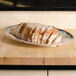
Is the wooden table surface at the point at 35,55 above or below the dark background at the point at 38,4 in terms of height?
below

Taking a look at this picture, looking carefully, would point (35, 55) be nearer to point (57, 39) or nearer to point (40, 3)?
point (57, 39)

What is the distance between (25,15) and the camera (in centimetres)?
161

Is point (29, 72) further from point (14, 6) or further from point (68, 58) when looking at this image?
point (14, 6)

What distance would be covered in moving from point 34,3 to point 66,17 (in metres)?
0.23

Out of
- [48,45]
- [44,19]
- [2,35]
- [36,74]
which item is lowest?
[36,74]

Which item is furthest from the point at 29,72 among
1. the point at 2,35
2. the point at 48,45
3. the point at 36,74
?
the point at 2,35

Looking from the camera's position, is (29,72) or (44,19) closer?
(29,72)

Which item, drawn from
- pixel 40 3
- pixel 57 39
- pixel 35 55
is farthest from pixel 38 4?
pixel 35 55

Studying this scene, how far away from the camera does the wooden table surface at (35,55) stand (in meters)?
1.10

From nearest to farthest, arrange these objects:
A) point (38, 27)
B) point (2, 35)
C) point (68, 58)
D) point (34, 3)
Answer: point (68, 58) < point (38, 27) < point (2, 35) < point (34, 3)

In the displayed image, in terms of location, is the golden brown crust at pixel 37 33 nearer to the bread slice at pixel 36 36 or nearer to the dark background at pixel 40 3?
the bread slice at pixel 36 36

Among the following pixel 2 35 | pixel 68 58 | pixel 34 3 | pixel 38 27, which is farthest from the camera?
pixel 34 3

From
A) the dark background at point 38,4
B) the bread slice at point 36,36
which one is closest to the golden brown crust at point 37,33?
the bread slice at point 36,36

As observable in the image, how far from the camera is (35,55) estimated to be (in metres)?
1.13
